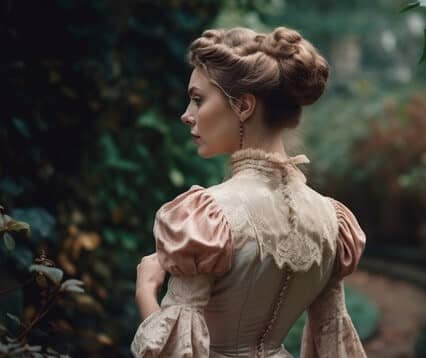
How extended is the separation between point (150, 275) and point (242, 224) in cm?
29

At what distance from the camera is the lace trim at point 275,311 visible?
2191 millimetres

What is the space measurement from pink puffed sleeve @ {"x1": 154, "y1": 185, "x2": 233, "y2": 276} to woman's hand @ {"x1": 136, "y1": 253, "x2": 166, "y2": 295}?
97mm

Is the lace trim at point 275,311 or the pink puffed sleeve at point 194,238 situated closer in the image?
the pink puffed sleeve at point 194,238

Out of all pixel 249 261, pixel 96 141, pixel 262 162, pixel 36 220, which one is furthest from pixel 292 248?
pixel 96 141

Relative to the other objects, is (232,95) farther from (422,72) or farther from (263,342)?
(422,72)

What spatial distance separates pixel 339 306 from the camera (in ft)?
8.02

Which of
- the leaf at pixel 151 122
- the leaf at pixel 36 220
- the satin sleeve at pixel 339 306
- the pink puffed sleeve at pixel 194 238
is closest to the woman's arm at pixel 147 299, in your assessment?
the pink puffed sleeve at pixel 194 238

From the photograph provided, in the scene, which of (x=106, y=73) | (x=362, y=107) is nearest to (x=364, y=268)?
(x=362, y=107)

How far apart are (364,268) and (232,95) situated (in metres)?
8.13

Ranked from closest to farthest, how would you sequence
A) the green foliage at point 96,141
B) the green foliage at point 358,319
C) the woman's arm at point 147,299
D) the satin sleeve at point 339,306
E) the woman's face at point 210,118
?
1. the woman's arm at point 147,299
2. the woman's face at point 210,118
3. the satin sleeve at point 339,306
4. the green foliage at point 96,141
5. the green foliage at point 358,319

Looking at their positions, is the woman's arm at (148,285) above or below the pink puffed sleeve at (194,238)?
below

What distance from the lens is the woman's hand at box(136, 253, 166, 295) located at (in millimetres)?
2146

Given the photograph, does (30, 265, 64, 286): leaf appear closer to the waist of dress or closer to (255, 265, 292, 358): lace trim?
the waist of dress

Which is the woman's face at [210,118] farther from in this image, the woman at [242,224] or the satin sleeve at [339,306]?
the satin sleeve at [339,306]
